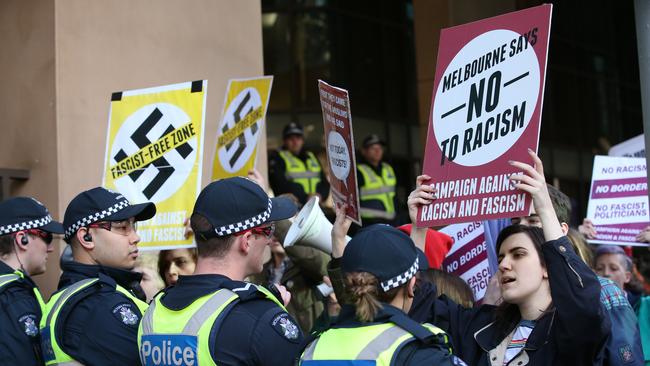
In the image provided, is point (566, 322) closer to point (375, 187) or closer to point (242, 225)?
point (242, 225)

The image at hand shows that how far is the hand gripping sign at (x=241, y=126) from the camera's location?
7.36m

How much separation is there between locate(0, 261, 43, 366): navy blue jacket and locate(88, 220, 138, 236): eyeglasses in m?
0.60

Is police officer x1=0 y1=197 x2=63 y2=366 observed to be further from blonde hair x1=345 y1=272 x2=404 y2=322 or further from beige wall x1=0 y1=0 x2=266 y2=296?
beige wall x1=0 y1=0 x2=266 y2=296

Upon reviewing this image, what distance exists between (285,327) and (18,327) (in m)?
1.78

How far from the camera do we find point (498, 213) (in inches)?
179

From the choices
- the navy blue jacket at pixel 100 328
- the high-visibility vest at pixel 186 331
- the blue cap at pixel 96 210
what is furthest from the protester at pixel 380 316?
the blue cap at pixel 96 210

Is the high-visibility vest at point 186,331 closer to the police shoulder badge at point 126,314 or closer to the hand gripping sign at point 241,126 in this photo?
the police shoulder badge at point 126,314

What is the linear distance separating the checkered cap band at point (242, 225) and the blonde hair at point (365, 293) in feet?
2.07

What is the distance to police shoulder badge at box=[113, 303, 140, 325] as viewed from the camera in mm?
4723

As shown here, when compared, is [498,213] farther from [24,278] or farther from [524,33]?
[24,278]

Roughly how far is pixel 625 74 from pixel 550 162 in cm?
443

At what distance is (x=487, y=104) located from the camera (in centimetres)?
480

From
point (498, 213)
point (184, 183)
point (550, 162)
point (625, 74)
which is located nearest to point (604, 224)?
point (184, 183)

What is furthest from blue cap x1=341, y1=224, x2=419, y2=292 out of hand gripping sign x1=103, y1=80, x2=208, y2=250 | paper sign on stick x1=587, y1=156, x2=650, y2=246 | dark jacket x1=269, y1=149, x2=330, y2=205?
dark jacket x1=269, y1=149, x2=330, y2=205
